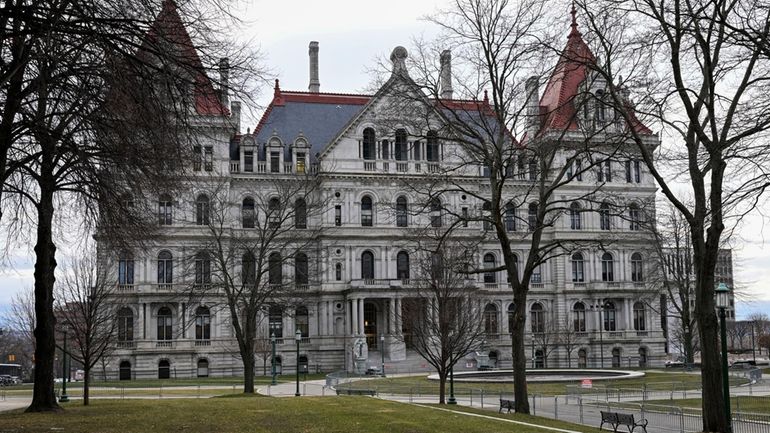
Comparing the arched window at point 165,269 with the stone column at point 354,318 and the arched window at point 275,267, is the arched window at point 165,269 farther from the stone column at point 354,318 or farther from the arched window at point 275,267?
the stone column at point 354,318

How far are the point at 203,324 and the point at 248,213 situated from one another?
924 cm

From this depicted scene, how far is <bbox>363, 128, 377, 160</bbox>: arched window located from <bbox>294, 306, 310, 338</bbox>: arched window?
13346 millimetres

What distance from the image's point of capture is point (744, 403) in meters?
32.8

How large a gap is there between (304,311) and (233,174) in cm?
1226

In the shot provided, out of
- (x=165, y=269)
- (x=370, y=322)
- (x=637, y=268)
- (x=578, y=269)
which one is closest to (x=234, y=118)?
(x=165, y=269)

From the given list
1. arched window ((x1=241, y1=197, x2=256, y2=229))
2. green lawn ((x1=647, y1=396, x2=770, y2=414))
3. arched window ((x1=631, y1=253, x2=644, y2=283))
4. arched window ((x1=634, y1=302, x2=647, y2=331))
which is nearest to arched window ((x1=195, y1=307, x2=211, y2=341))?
arched window ((x1=241, y1=197, x2=256, y2=229))

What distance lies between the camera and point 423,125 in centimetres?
2734

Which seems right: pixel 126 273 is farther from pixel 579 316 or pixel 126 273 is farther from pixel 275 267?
pixel 579 316

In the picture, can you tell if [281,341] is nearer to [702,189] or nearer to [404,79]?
[404,79]

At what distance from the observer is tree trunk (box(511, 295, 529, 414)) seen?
83.6 ft

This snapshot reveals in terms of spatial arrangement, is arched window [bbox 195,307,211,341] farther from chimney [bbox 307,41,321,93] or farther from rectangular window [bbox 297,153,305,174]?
chimney [bbox 307,41,321,93]

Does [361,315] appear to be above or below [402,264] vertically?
below

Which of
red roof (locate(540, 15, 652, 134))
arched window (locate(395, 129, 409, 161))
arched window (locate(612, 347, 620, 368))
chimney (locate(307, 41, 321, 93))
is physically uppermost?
chimney (locate(307, 41, 321, 93))

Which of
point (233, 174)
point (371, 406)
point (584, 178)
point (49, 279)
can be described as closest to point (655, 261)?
point (584, 178)
